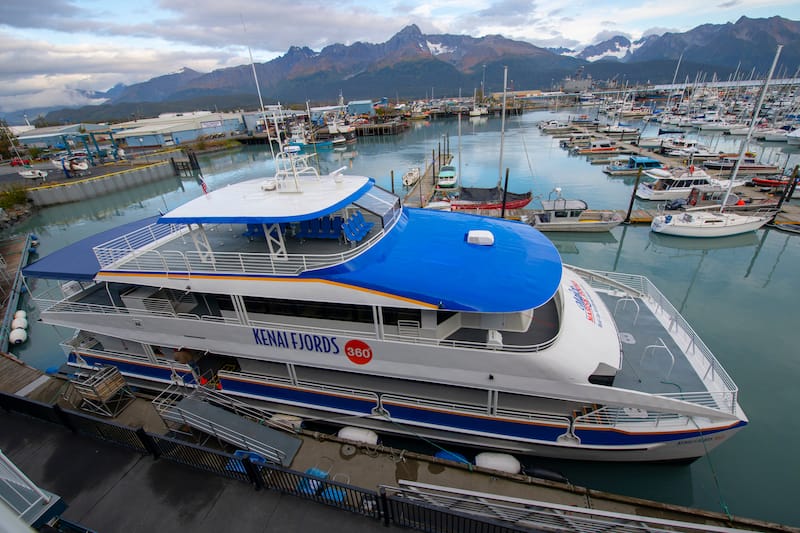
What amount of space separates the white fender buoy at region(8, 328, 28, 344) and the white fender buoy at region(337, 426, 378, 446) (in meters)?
16.2

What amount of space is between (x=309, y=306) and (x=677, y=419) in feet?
27.7

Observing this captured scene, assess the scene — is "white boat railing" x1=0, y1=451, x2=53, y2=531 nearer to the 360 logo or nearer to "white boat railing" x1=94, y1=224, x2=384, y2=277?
"white boat railing" x1=94, y1=224, x2=384, y2=277

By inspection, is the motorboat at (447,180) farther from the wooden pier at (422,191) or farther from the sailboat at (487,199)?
the sailboat at (487,199)

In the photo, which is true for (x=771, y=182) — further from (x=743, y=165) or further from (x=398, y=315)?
(x=398, y=315)

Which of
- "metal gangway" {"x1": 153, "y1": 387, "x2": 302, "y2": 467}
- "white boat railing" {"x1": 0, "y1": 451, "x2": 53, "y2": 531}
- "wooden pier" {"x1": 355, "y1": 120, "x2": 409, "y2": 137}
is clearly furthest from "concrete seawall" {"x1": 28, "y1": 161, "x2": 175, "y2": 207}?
"white boat railing" {"x1": 0, "y1": 451, "x2": 53, "y2": 531}

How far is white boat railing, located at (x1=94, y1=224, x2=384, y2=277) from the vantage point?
25.0ft

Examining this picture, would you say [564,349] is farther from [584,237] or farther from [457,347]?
[584,237]

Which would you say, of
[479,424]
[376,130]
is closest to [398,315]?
[479,424]

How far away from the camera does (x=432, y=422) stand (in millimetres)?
7941

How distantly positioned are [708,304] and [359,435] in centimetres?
1692

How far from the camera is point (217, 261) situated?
838 centimetres

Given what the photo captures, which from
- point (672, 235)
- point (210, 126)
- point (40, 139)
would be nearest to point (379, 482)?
point (672, 235)

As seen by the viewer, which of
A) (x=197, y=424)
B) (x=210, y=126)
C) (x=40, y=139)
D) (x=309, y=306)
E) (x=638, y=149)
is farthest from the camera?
(x=210, y=126)

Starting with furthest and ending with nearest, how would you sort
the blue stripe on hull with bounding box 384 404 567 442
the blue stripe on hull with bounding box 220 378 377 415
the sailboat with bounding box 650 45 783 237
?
the sailboat with bounding box 650 45 783 237
the blue stripe on hull with bounding box 220 378 377 415
the blue stripe on hull with bounding box 384 404 567 442
